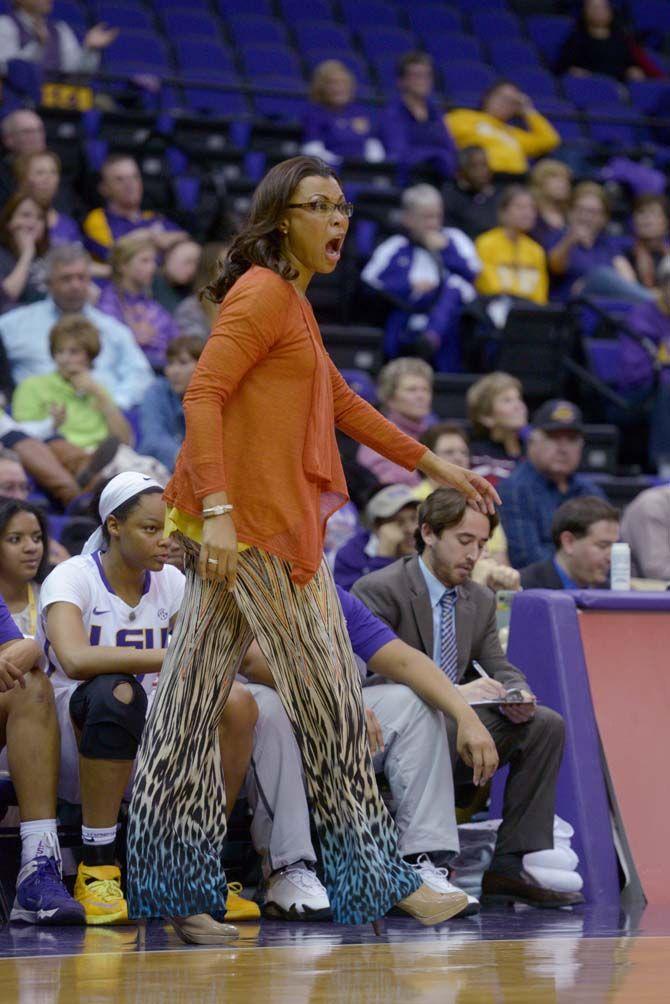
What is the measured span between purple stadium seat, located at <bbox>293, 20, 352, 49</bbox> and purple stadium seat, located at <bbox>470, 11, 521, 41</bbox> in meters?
1.52

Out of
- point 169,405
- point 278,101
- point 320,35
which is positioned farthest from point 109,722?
point 320,35

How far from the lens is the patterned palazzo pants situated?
3623mm

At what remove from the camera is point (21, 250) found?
8.41 meters

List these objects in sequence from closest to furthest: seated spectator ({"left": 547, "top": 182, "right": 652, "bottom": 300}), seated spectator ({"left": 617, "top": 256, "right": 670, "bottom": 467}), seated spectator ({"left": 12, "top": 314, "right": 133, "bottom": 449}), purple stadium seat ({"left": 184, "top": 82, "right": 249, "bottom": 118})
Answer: seated spectator ({"left": 12, "top": 314, "right": 133, "bottom": 449}) < seated spectator ({"left": 617, "top": 256, "right": 670, "bottom": 467}) < seated spectator ({"left": 547, "top": 182, "right": 652, "bottom": 300}) < purple stadium seat ({"left": 184, "top": 82, "right": 249, "bottom": 118})

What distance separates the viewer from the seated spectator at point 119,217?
9234mm

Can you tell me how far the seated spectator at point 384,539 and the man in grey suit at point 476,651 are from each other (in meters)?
1.01

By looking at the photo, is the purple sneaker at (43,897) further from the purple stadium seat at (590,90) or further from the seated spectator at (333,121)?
the purple stadium seat at (590,90)

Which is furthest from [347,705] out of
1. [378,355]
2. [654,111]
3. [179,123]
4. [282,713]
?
[654,111]

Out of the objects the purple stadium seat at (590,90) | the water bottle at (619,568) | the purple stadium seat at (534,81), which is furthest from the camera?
the purple stadium seat at (590,90)

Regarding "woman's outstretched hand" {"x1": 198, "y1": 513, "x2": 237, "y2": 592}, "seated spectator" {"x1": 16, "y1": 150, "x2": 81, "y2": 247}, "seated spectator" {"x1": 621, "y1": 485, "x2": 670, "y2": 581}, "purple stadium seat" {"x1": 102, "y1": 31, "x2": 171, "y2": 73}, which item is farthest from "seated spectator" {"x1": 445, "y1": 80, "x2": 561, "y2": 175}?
"woman's outstretched hand" {"x1": 198, "y1": 513, "x2": 237, "y2": 592}

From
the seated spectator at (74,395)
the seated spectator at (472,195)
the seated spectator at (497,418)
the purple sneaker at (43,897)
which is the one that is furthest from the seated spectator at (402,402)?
the purple sneaker at (43,897)

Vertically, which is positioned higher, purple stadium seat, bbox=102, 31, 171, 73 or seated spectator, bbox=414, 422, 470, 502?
purple stadium seat, bbox=102, 31, 171, 73

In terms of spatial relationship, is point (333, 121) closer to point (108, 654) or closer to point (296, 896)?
point (108, 654)

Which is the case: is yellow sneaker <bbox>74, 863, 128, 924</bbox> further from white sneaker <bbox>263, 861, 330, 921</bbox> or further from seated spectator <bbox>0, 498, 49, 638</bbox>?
seated spectator <bbox>0, 498, 49, 638</bbox>
